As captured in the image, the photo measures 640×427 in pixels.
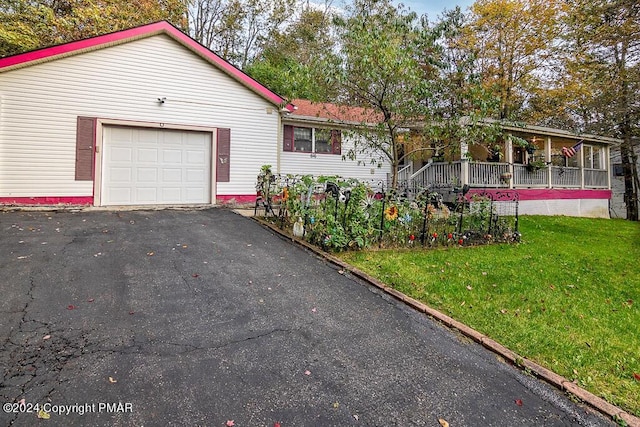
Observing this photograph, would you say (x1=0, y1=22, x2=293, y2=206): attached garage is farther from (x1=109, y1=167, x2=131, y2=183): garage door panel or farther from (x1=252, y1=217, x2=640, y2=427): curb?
(x1=252, y1=217, x2=640, y2=427): curb

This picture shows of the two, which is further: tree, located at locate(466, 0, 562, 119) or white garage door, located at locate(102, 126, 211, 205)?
tree, located at locate(466, 0, 562, 119)

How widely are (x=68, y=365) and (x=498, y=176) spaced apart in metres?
14.0

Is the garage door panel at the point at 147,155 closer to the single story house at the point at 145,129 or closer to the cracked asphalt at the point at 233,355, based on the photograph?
the single story house at the point at 145,129

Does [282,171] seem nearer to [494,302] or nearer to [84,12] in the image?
[494,302]

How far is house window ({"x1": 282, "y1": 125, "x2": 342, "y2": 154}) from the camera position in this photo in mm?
12562

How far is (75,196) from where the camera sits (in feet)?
28.8

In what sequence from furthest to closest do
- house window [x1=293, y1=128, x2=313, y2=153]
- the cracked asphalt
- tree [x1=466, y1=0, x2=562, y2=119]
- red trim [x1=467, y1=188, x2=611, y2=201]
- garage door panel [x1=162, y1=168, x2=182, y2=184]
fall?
1. tree [x1=466, y1=0, x2=562, y2=119]
2. red trim [x1=467, y1=188, x2=611, y2=201]
3. house window [x1=293, y1=128, x2=313, y2=153]
4. garage door panel [x1=162, y1=168, x2=182, y2=184]
5. the cracked asphalt

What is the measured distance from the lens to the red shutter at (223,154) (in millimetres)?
10438

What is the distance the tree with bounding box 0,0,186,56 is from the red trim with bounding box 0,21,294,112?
17.4 feet

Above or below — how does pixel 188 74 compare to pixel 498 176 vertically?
above

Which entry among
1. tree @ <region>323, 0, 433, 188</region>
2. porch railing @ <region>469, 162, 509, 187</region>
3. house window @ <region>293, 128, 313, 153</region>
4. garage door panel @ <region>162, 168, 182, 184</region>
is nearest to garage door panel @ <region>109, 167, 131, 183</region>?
garage door panel @ <region>162, 168, 182, 184</region>

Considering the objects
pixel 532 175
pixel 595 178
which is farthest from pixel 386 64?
pixel 595 178

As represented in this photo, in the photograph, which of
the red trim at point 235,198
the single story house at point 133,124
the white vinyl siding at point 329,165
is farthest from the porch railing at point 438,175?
the red trim at point 235,198

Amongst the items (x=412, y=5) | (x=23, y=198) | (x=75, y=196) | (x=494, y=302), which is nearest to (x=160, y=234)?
(x=75, y=196)
